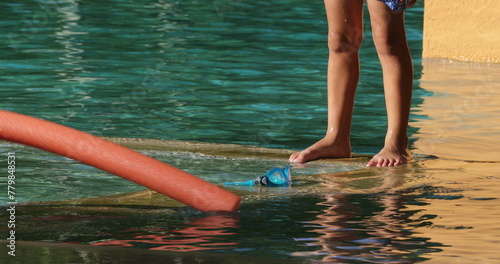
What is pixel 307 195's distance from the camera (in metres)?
4.16

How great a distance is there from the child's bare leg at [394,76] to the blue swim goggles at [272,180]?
25.2 inches

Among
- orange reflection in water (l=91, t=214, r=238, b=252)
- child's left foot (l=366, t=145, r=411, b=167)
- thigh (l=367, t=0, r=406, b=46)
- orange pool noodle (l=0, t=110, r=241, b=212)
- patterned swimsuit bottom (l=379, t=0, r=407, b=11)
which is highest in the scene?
patterned swimsuit bottom (l=379, t=0, r=407, b=11)

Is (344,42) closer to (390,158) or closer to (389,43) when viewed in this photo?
(389,43)

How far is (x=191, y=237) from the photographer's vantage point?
341 centimetres

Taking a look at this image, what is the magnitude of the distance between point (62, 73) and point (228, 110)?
2.00m

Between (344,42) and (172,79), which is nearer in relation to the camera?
(344,42)

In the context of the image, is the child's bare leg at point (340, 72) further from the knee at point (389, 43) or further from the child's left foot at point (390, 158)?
the child's left foot at point (390, 158)

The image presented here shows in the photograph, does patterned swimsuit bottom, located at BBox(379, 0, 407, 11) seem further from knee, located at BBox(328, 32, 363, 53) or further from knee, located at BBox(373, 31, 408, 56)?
knee, located at BBox(328, 32, 363, 53)

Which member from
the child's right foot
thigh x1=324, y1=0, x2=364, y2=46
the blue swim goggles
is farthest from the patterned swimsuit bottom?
the blue swim goggles

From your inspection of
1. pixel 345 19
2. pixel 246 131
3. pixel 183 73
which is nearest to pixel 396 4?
pixel 345 19

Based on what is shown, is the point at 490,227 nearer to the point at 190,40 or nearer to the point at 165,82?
the point at 165,82

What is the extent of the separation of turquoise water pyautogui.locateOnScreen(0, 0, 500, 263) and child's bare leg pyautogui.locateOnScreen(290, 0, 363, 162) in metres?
0.19

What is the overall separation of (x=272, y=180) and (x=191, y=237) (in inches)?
41.5

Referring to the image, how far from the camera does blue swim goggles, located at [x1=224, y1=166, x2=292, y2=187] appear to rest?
4.41 metres
